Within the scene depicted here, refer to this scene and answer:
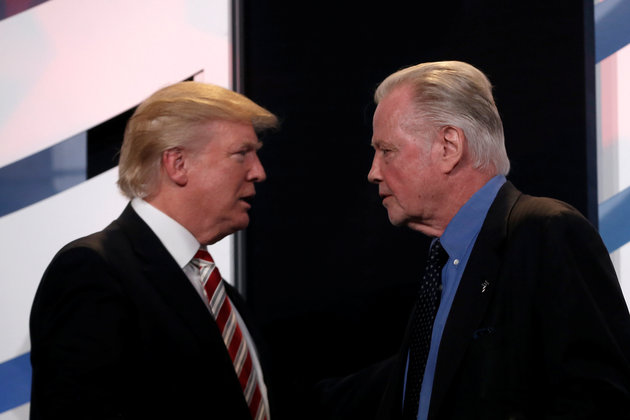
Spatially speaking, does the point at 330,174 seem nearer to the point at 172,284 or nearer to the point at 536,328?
the point at 172,284

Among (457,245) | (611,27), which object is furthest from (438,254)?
(611,27)

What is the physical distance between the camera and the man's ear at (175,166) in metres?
1.95

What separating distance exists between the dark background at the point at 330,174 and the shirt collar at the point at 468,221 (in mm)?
815

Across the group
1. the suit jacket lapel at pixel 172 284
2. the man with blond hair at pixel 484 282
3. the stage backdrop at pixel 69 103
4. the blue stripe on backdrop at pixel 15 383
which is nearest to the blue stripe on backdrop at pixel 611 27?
the man with blond hair at pixel 484 282

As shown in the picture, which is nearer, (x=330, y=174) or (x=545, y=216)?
(x=545, y=216)

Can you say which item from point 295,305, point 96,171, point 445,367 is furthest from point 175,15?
point 445,367

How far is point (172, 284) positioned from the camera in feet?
5.90

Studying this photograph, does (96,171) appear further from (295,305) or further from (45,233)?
(295,305)

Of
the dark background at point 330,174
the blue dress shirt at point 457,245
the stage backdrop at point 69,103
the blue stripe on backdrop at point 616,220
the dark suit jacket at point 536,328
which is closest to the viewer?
the dark suit jacket at point 536,328

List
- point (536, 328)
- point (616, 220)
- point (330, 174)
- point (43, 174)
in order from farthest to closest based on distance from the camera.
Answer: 1. point (330, 174)
2. point (43, 174)
3. point (616, 220)
4. point (536, 328)

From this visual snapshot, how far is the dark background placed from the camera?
2586mm

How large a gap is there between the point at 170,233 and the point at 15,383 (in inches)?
38.7

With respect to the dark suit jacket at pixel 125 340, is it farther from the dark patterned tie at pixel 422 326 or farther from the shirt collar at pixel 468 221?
the shirt collar at pixel 468 221

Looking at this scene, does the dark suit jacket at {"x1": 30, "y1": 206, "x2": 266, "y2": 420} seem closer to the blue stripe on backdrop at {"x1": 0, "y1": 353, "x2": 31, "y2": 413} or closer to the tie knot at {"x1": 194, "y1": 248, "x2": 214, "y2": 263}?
the tie knot at {"x1": 194, "y1": 248, "x2": 214, "y2": 263}
